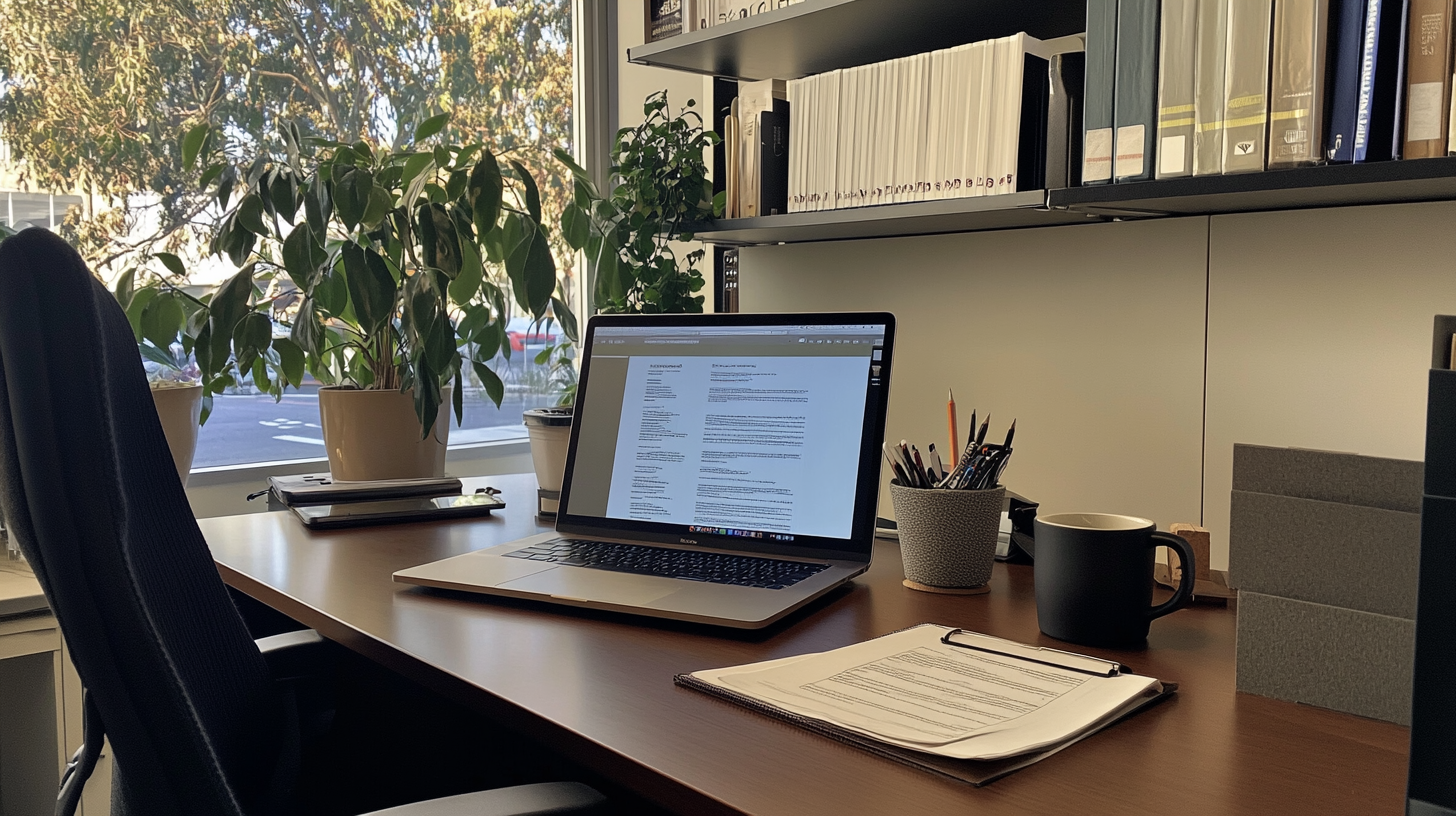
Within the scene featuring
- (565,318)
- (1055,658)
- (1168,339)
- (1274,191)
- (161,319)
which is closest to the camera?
(1055,658)

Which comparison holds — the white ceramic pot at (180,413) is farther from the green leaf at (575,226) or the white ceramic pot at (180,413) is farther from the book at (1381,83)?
the book at (1381,83)

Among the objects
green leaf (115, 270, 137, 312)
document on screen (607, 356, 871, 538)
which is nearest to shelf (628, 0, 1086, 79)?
document on screen (607, 356, 871, 538)

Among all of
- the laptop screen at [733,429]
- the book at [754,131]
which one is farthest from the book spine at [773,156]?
the laptop screen at [733,429]

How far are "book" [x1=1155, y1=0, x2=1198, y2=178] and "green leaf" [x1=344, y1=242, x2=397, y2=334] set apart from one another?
3.56ft

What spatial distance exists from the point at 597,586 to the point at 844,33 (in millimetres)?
885

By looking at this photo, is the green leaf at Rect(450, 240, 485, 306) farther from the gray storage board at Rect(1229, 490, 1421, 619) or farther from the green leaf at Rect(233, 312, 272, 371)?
the gray storage board at Rect(1229, 490, 1421, 619)

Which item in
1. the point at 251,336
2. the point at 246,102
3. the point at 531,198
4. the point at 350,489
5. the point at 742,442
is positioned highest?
the point at 246,102

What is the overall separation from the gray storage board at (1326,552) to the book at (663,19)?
1276 millimetres

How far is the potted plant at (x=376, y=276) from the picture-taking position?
160 centimetres

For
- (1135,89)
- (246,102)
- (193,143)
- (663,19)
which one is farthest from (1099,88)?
(246,102)

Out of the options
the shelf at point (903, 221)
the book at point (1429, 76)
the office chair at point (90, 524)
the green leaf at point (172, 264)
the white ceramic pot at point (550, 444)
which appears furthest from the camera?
the green leaf at point (172, 264)

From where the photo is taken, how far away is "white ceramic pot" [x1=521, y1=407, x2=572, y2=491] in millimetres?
1527

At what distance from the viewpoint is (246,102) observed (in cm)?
223

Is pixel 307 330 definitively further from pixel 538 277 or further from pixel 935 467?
pixel 935 467
